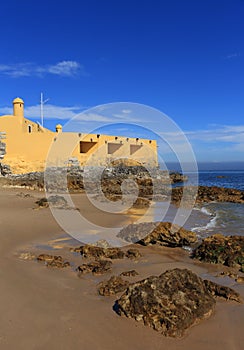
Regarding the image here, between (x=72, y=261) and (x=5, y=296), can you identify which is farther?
(x=72, y=261)

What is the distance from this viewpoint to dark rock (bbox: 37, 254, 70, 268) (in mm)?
4457

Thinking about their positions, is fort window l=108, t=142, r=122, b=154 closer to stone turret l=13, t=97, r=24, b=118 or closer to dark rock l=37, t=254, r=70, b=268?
stone turret l=13, t=97, r=24, b=118

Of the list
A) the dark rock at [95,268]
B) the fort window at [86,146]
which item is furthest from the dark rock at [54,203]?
the fort window at [86,146]

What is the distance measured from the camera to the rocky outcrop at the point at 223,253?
15.8ft

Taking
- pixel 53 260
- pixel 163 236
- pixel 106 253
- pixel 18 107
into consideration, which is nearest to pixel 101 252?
pixel 106 253

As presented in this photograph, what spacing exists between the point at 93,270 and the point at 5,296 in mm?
1340

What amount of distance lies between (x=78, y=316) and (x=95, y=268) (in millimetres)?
1384

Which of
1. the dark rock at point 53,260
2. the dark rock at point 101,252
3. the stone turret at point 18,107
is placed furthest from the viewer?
the stone turret at point 18,107

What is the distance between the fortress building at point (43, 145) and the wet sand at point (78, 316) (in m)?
23.1

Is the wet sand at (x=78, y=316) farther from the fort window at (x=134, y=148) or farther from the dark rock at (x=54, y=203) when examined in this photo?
the fort window at (x=134, y=148)

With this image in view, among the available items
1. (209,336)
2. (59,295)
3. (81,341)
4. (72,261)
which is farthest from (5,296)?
(209,336)

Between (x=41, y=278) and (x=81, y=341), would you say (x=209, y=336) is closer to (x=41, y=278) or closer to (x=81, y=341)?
(x=81, y=341)

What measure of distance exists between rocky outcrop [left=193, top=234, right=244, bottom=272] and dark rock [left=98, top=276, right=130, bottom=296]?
6.46ft

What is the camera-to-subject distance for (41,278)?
3908mm
